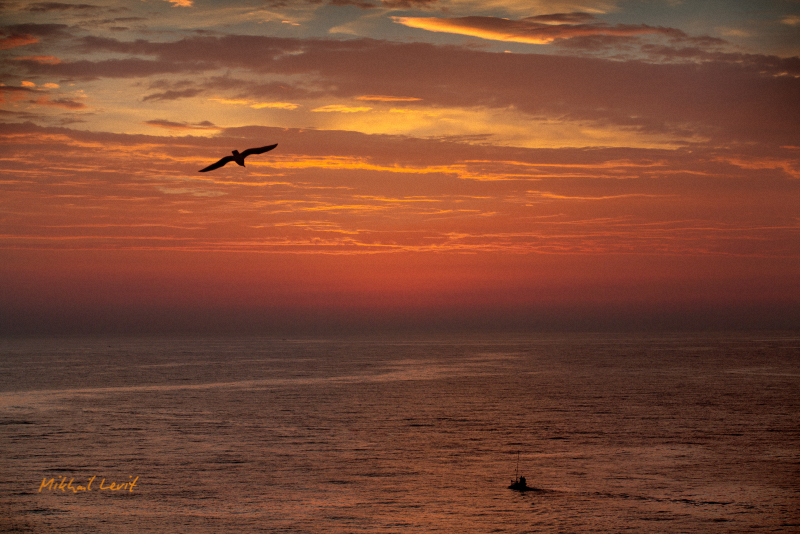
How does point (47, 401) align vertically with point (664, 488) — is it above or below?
below

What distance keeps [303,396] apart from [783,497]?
83458 millimetres

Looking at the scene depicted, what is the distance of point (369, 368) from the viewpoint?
196375 mm

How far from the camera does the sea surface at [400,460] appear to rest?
54.3 m

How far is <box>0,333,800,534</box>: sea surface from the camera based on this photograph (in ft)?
178

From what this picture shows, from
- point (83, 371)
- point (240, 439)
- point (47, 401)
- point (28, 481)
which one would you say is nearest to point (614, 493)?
point (240, 439)

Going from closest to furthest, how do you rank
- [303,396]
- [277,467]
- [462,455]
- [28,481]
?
[28,481] < [277,467] < [462,455] < [303,396]

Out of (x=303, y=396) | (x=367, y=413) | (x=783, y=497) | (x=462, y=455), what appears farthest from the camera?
(x=303, y=396)

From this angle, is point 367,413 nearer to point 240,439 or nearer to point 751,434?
point 240,439

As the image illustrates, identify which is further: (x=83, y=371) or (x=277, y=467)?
(x=83, y=371)

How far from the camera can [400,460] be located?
71.6 metres
